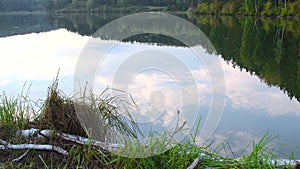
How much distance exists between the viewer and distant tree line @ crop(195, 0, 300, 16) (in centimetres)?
3638

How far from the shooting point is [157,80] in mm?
5871

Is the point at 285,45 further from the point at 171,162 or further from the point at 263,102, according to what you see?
the point at 171,162

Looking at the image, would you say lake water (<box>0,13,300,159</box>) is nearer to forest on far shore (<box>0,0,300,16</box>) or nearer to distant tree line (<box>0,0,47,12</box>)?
forest on far shore (<box>0,0,300,16</box>)

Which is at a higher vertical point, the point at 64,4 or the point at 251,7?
the point at 64,4

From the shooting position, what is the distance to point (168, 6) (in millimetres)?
56688

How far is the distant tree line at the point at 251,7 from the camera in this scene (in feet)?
119

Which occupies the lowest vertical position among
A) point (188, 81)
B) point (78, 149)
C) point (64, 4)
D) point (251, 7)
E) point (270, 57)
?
point (270, 57)

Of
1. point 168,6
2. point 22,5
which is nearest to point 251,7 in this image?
point 168,6

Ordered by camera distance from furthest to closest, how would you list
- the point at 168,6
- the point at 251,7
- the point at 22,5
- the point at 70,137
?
the point at 22,5
the point at 168,6
the point at 251,7
the point at 70,137

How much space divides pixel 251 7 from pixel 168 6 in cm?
1767

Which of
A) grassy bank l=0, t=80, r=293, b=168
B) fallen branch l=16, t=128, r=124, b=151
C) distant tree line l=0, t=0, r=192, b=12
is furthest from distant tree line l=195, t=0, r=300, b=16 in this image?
fallen branch l=16, t=128, r=124, b=151

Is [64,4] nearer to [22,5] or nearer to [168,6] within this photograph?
[22,5]

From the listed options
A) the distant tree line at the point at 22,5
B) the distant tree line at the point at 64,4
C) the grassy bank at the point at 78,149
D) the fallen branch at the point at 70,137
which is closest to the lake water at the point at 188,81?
the grassy bank at the point at 78,149

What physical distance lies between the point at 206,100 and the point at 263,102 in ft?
9.24
